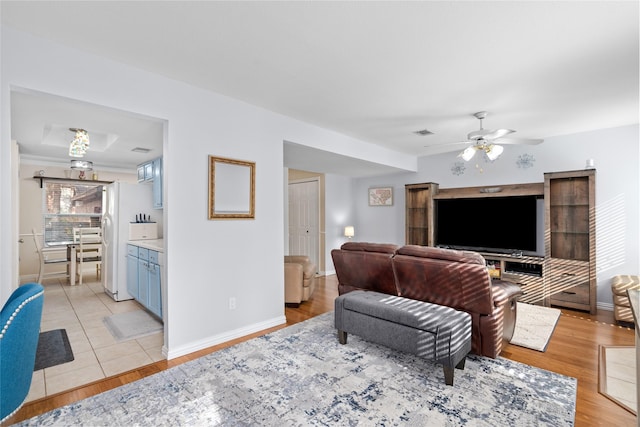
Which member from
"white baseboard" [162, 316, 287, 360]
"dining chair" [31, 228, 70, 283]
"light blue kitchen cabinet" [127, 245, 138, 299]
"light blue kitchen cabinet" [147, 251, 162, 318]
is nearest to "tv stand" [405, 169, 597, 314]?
"white baseboard" [162, 316, 287, 360]

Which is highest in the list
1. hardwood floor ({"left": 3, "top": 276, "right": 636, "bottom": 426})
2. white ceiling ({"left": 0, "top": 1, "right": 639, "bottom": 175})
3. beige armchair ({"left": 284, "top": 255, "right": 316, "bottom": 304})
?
white ceiling ({"left": 0, "top": 1, "right": 639, "bottom": 175})

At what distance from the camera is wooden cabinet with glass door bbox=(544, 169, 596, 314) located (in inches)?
157

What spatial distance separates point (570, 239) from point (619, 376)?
2.51m

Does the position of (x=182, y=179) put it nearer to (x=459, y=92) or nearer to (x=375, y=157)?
(x=459, y=92)

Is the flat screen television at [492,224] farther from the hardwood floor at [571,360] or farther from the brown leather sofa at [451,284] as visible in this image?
the brown leather sofa at [451,284]

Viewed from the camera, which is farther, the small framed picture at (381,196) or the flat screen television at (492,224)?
the small framed picture at (381,196)

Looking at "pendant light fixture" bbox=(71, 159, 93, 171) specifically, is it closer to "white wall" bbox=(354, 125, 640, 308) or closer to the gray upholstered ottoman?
the gray upholstered ottoman

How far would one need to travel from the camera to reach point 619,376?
2387mm

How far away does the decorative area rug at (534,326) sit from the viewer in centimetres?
301

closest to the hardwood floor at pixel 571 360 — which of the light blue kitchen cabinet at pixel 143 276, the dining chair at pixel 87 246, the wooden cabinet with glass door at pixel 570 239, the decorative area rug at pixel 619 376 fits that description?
the decorative area rug at pixel 619 376

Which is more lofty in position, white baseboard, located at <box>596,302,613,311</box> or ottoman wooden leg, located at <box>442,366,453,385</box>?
ottoman wooden leg, located at <box>442,366,453,385</box>

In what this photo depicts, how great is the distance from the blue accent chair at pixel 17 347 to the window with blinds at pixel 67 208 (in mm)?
5874

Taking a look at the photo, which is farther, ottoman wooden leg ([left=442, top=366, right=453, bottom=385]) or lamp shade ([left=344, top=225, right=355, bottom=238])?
lamp shade ([left=344, top=225, right=355, bottom=238])

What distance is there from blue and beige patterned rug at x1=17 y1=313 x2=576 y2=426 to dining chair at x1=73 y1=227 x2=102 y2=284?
4404 millimetres
